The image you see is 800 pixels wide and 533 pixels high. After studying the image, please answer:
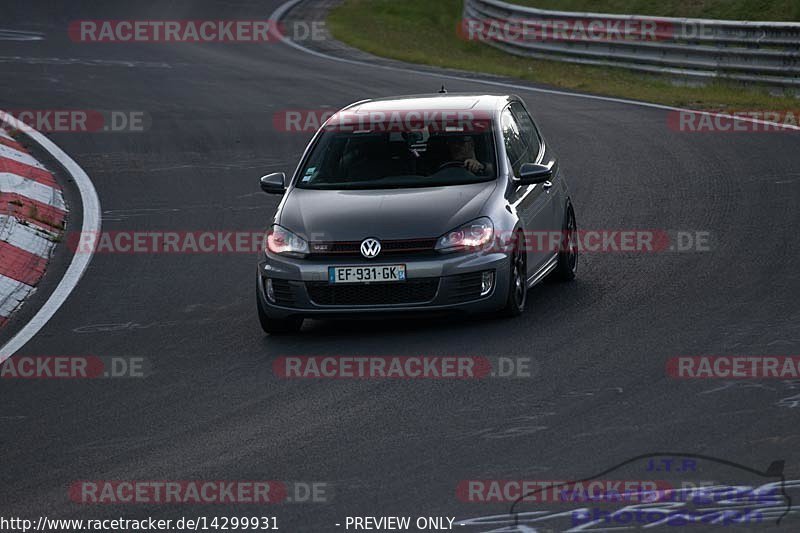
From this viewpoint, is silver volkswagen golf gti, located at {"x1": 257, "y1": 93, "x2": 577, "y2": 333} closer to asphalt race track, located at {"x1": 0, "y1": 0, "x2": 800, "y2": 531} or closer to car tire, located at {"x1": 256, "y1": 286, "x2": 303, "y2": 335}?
car tire, located at {"x1": 256, "y1": 286, "x2": 303, "y2": 335}

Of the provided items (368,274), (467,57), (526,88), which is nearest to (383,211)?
(368,274)

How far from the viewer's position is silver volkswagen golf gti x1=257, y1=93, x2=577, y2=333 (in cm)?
1020

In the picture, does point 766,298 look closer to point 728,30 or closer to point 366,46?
point 728,30

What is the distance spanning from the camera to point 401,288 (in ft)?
33.4

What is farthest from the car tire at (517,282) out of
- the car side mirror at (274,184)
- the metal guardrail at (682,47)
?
the metal guardrail at (682,47)

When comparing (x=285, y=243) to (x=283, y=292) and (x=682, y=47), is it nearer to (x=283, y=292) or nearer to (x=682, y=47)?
(x=283, y=292)

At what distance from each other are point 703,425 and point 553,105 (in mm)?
15109

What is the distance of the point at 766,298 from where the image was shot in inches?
424

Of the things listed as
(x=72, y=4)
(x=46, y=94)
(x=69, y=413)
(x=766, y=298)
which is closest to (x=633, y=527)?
(x=69, y=413)

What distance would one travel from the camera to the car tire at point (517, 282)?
412 inches

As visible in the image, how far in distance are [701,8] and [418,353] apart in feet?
73.0

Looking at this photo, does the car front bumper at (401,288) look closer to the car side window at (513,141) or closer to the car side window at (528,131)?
the car side window at (513,141)

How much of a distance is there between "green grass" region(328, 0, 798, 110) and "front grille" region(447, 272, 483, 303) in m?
12.3

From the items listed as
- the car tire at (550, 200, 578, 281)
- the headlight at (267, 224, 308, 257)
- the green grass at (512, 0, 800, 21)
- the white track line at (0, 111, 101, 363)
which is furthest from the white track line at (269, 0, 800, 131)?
the headlight at (267, 224, 308, 257)
